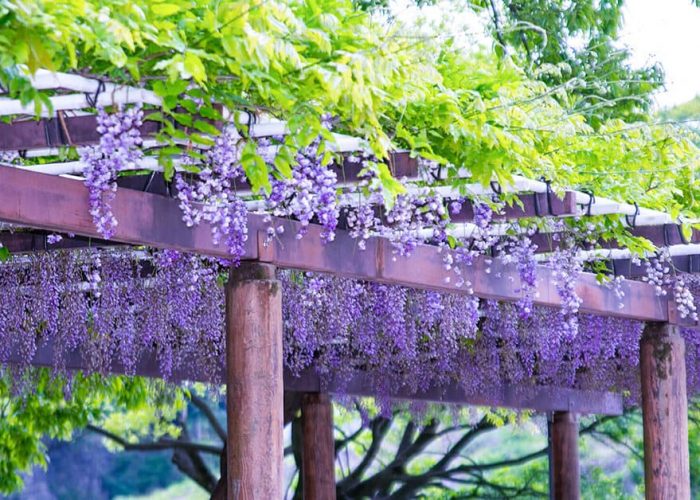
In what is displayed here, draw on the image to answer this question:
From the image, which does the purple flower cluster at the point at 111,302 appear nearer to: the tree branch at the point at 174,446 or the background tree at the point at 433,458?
the background tree at the point at 433,458

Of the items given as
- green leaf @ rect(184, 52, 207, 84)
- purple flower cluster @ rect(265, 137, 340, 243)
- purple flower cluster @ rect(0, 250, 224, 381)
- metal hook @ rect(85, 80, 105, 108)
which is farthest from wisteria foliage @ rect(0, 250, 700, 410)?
green leaf @ rect(184, 52, 207, 84)

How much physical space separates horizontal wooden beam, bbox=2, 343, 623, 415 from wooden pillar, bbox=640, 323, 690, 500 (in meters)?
2.21

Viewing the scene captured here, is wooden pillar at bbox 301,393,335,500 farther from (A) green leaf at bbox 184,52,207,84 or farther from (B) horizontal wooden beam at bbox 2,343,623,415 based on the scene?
(A) green leaf at bbox 184,52,207,84

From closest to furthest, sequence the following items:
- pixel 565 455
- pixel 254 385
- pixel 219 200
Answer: pixel 219 200
pixel 254 385
pixel 565 455

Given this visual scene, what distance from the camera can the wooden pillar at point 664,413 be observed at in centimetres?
620

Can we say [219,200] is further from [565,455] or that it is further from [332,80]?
[565,455]

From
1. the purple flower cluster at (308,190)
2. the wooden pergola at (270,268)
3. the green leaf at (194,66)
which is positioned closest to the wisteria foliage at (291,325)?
the wooden pergola at (270,268)

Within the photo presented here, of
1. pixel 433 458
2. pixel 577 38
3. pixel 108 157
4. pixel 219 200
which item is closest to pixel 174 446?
pixel 433 458

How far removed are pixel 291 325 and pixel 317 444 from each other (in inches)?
85.2

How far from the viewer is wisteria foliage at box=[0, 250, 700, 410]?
559cm

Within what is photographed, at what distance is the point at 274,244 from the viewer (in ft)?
14.1

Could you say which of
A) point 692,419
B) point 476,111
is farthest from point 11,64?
point 692,419

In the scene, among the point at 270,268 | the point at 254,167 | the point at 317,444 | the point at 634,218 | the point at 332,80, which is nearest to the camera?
the point at 332,80

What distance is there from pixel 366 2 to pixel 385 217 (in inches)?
109
